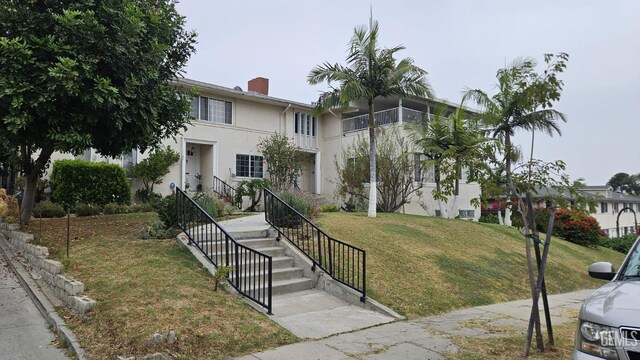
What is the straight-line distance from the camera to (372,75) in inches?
592

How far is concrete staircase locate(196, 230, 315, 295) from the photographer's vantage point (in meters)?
7.89

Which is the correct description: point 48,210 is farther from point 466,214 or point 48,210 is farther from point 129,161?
point 466,214

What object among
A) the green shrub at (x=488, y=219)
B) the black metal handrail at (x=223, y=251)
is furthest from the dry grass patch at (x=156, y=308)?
the green shrub at (x=488, y=219)

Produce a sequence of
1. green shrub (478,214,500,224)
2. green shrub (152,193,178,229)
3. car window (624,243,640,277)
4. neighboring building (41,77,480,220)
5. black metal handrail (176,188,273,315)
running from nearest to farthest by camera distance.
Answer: car window (624,243,640,277)
black metal handrail (176,188,273,315)
green shrub (152,193,178,229)
neighboring building (41,77,480,220)
green shrub (478,214,500,224)

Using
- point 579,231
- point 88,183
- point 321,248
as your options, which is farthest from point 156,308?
point 579,231

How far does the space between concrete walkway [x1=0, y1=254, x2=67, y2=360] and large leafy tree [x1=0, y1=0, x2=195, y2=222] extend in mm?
2715

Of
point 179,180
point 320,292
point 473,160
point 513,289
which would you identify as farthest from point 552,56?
point 179,180

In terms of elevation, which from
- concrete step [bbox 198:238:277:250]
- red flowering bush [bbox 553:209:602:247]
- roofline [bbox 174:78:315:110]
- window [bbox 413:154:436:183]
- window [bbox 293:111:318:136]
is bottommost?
red flowering bush [bbox 553:209:602:247]

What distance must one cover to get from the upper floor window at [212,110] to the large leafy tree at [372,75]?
23.2 ft

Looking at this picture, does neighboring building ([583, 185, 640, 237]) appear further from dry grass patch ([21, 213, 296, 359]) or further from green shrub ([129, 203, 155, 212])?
dry grass patch ([21, 213, 296, 359])

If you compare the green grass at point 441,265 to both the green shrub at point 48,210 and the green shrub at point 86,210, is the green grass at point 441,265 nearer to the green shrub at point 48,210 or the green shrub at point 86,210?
the green shrub at point 86,210

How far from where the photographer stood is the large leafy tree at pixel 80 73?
7527 mm

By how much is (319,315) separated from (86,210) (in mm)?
10391

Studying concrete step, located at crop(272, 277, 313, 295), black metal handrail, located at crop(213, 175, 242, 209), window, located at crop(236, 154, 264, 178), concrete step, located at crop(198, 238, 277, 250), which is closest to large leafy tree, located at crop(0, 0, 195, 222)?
concrete step, located at crop(198, 238, 277, 250)
